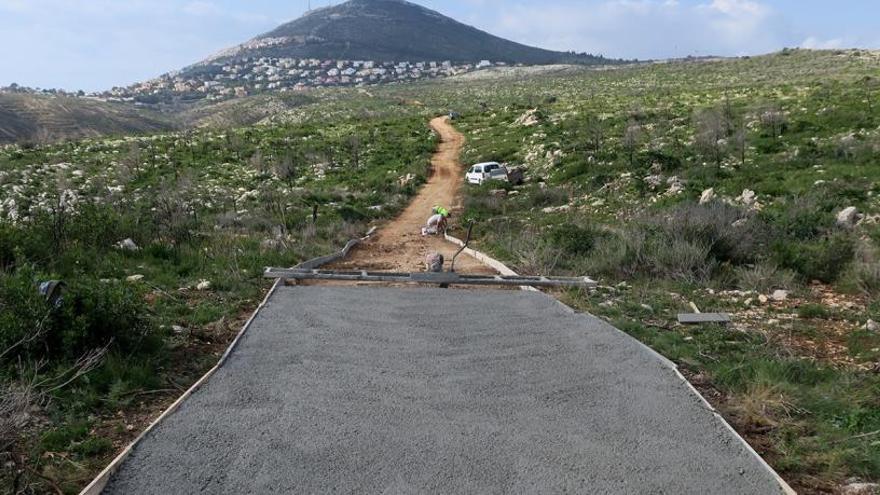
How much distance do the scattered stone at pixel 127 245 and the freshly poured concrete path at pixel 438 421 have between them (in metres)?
5.50

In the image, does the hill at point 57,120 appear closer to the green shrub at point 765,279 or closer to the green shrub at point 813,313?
the green shrub at point 765,279

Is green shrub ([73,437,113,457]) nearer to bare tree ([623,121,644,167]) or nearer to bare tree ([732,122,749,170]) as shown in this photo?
bare tree ([732,122,749,170])

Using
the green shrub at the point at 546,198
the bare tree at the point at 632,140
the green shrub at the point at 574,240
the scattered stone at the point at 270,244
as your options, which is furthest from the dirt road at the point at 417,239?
the bare tree at the point at 632,140

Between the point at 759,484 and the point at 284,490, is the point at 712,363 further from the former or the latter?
the point at 284,490

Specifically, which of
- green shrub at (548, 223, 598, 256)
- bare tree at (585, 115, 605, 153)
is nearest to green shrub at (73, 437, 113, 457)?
green shrub at (548, 223, 598, 256)

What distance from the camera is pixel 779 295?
9602 mm

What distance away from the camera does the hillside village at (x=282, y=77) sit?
145625 millimetres

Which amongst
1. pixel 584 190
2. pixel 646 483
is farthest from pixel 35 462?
pixel 584 190

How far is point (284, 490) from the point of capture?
161 inches

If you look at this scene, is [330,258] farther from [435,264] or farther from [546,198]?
[546,198]

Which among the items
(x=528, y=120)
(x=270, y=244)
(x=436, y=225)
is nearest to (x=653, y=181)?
(x=436, y=225)

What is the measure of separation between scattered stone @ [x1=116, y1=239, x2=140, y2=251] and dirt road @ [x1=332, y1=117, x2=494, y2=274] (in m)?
3.63

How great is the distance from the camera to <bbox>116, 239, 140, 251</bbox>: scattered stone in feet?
38.6

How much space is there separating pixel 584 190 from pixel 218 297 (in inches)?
582
